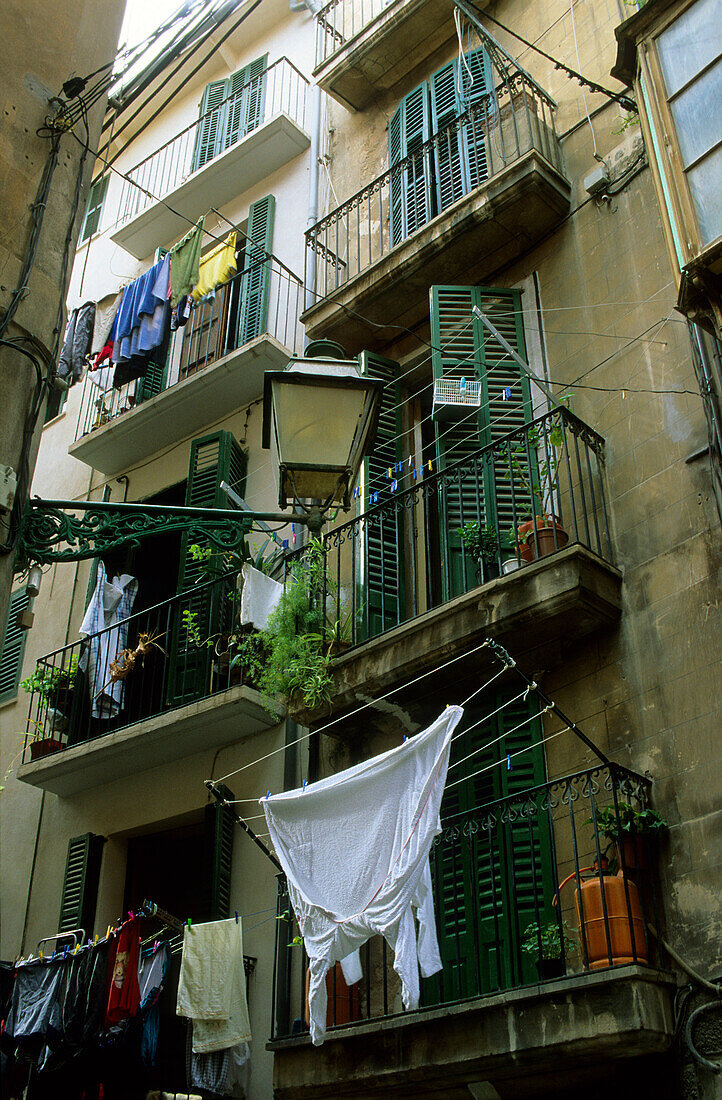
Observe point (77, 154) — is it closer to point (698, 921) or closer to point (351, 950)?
point (351, 950)

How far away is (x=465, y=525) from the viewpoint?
33.1ft

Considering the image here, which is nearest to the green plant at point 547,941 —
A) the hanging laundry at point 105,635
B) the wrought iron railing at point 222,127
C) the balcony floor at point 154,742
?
the balcony floor at point 154,742

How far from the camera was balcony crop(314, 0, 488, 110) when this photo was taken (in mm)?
13562

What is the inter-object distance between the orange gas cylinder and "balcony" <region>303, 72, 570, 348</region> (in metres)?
6.68

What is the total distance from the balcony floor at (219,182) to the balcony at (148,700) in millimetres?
6098

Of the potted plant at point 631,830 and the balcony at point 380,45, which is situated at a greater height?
the balcony at point 380,45

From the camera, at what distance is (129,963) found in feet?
30.1

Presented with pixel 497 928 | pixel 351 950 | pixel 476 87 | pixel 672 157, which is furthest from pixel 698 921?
pixel 476 87

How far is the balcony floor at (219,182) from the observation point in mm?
15328

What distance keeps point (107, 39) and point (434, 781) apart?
5227 millimetres

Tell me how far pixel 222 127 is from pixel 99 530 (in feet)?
41.3

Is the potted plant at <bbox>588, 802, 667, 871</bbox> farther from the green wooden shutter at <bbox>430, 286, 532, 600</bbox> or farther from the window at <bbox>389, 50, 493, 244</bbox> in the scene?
the window at <bbox>389, 50, 493, 244</bbox>

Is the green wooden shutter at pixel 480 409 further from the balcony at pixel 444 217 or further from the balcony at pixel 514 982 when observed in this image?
the balcony at pixel 514 982

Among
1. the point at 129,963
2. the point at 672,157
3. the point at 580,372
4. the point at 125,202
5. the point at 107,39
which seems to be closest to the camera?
the point at 107,39
